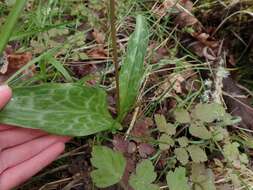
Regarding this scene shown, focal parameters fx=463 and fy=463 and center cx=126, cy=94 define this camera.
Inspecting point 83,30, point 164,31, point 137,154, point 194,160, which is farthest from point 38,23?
point 194,160

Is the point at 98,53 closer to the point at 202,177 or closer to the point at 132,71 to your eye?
the point at 132,71

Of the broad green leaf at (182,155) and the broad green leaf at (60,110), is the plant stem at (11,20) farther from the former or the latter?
the broad green leaf at (182,155)

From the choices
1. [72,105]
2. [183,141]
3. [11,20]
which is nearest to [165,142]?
[183,141]

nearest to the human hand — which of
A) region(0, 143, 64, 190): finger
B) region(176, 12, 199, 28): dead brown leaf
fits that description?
region(0, 143, 64, 190): finger

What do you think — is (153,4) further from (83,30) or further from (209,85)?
(209,85)

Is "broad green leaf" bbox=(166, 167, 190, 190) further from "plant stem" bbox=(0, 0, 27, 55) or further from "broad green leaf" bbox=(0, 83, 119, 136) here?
"plant stem" bbox=(0, 0, 27, 55)

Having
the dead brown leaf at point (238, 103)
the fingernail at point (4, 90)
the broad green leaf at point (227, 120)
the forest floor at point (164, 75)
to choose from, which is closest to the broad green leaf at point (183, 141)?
the forest floor at point (164, 75)
